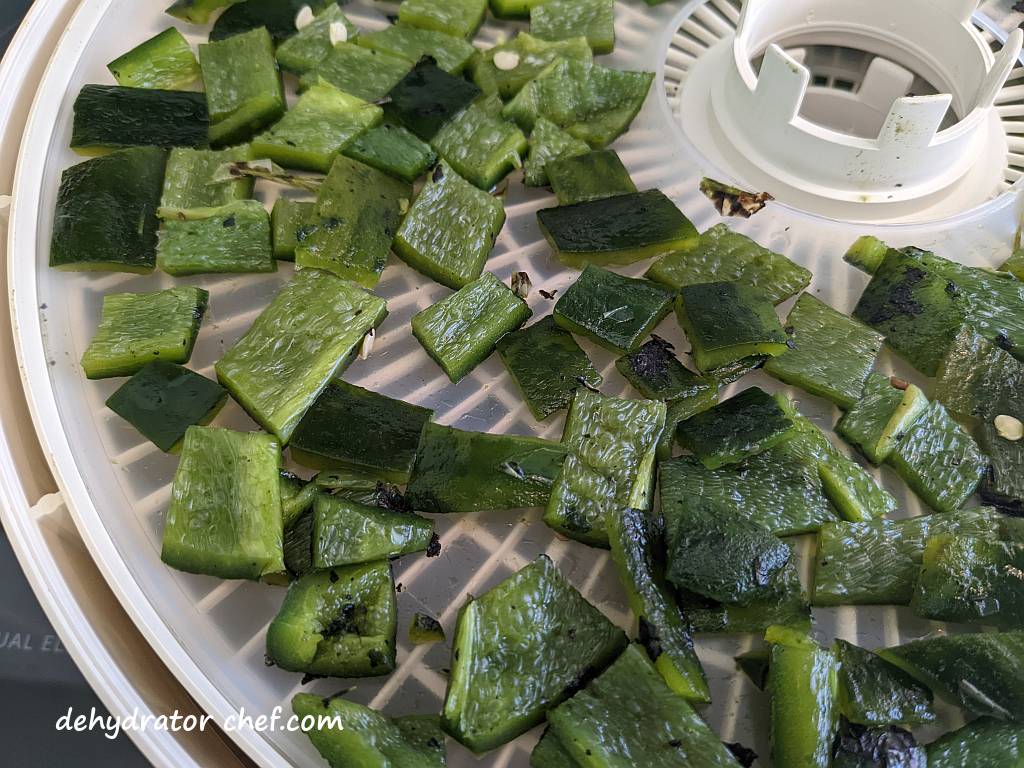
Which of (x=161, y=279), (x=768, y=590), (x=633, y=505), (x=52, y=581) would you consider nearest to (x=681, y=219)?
(x=633, y=505)

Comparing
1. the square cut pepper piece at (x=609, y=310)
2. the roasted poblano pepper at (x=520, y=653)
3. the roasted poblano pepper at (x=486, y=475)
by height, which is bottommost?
the roasted poblano pepper at (x=520, y=653)

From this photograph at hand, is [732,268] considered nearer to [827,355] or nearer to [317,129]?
[827,355]

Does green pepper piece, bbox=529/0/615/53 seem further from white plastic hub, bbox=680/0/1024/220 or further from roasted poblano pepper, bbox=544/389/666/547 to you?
roasted poblano pepper, bbox=544/389/666/547

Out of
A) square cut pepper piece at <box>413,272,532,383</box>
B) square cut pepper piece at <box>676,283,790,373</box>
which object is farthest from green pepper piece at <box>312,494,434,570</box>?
square cut pepper piece at <box>676,283,790,373</box>

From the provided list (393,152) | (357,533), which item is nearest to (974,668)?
(357,533)

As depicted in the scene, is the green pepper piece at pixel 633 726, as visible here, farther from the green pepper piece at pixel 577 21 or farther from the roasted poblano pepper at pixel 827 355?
the green pepper piece at pixel 577 21

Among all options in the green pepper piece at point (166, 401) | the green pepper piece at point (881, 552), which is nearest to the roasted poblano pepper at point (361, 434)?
the green pepper piece at point (166, 401)
